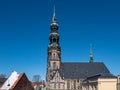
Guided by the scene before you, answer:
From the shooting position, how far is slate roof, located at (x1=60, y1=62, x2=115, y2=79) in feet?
379

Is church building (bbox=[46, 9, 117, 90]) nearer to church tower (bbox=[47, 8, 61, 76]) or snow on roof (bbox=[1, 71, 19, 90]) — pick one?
church tower (bbox=[47, 8, 61, 76])

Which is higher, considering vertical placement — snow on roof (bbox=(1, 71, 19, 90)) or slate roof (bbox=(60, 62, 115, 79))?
slate roof (bbox=(60, 62, 115, 79))

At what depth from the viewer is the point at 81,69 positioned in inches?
4692

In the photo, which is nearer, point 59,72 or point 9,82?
point 9,82

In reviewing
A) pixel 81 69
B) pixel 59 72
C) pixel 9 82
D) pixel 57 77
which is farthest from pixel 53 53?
pixel 9 82

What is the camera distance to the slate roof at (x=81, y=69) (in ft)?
379

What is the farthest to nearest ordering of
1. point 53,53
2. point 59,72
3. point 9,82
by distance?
point 59,72 < point 53,53 < point 9,82

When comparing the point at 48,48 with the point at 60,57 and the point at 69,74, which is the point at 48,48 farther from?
the point at 69,74

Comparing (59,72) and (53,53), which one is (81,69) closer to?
(59,72)

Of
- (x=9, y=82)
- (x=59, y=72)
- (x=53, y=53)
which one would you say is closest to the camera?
(x=9, y=82)

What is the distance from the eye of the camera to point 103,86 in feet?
267

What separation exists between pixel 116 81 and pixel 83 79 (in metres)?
34.2

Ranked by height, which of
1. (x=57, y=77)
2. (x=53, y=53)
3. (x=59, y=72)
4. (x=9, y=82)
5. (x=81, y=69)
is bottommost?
(x=9, y=82)

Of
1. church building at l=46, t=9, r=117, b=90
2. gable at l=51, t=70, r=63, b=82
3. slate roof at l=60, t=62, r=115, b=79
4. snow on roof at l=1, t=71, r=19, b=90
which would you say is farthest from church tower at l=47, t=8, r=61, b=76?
snow on roof at l=1, t=71, r=19, b=90
